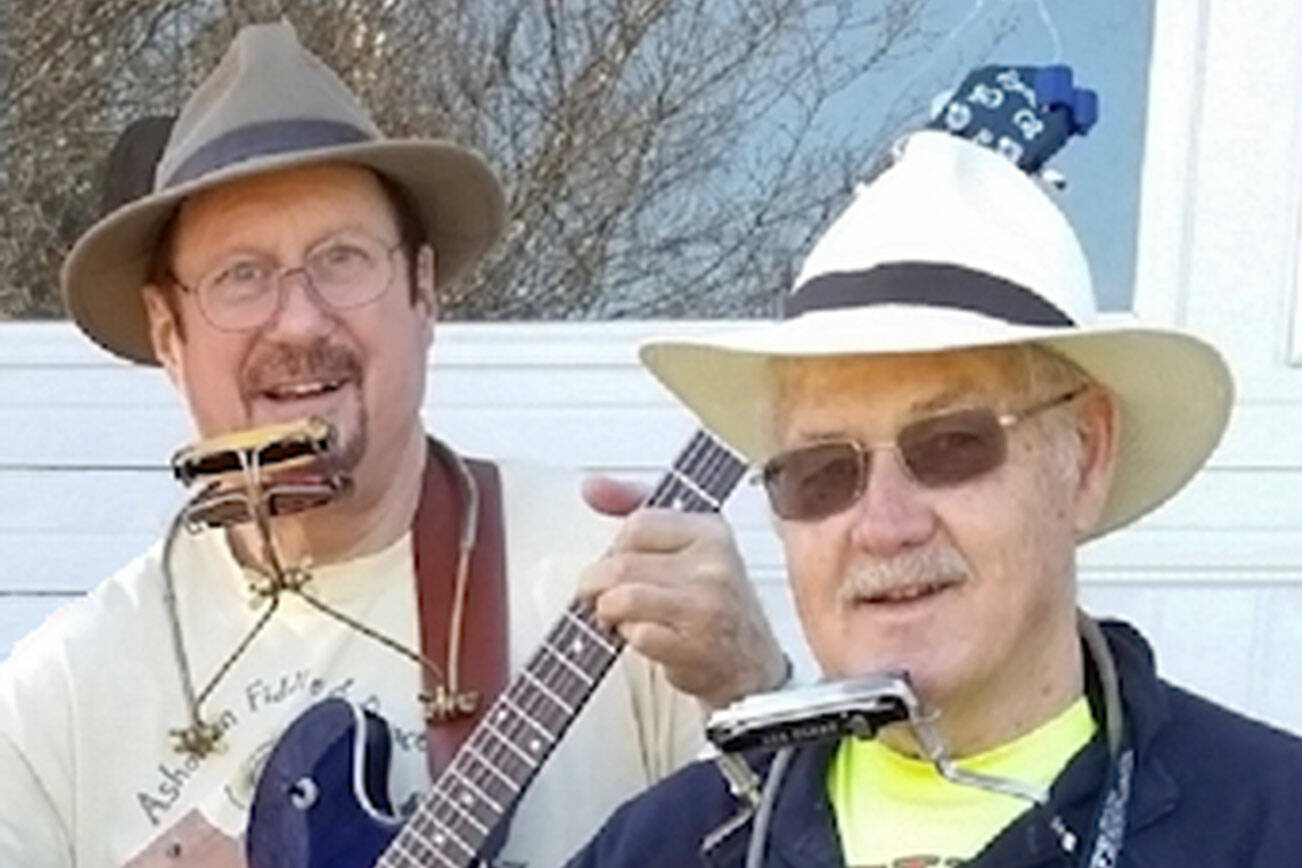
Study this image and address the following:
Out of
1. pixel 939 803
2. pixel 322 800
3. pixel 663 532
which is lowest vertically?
pixel 322 800

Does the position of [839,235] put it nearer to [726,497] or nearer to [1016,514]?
[1016,514]

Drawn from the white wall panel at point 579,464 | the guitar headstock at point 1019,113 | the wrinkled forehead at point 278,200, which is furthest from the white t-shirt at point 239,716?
the white wall panel at point 579,464

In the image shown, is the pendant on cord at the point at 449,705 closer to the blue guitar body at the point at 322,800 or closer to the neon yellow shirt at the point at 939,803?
the blue guitar body at the point at 322,800

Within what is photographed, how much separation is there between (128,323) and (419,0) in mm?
1138

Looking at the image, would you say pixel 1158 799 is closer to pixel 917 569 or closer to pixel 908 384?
pixel 917 569

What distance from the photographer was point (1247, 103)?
3105 millimetres

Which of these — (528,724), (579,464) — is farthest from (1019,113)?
(579,464)

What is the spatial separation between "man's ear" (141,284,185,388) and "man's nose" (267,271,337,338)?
14 centimetres

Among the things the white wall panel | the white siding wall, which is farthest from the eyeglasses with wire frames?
the white siding wall

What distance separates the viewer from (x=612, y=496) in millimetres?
1983

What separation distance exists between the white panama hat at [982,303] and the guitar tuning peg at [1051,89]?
7.2 inches

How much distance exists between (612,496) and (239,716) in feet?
1.48

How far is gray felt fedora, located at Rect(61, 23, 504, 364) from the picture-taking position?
6.98ft

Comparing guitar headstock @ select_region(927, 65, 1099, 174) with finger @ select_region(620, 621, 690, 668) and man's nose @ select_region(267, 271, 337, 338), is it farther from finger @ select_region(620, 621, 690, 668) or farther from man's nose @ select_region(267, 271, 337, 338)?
man's nose @ select_region(267, 271, 337, 338)
